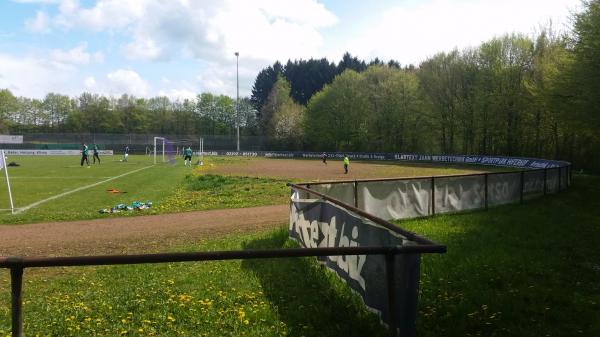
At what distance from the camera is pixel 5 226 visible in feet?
41.7

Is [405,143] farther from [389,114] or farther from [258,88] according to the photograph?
[258,88]

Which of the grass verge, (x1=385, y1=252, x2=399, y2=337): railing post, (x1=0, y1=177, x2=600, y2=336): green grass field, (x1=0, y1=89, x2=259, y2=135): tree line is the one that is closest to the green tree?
(x1=0, y1=89, x2=259, y2=135): tree line

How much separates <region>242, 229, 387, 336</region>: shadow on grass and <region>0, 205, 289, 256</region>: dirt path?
12.6 ft

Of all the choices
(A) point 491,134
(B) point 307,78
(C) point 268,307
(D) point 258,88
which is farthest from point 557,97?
(D) point 258,88

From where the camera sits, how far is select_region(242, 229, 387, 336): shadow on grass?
5090 millimetres

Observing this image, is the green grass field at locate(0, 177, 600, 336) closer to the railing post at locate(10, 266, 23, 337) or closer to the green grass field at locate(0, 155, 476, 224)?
the railing post at locate(10, 266, 23, 337)

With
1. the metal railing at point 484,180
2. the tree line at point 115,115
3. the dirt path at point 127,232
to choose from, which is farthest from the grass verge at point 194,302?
the tree line at point 115,115

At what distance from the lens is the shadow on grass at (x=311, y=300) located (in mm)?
5090

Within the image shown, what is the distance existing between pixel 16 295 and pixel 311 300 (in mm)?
3814

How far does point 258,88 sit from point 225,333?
4988 inches

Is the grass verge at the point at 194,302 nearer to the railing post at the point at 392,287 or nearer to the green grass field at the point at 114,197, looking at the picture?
the railing post at the point at 392,287

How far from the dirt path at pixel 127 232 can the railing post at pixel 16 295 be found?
685 cm

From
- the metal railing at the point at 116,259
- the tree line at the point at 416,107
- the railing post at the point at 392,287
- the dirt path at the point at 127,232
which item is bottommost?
the dirt path at the point at 127,232

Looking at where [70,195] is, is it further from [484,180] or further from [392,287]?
[392,287]
